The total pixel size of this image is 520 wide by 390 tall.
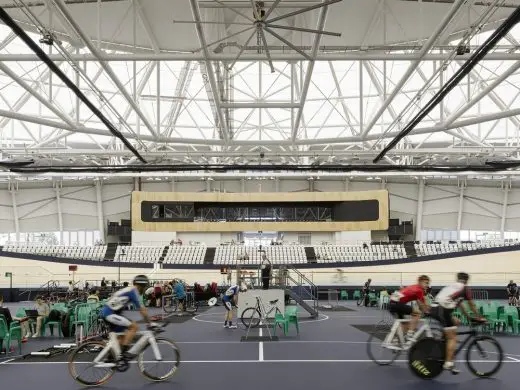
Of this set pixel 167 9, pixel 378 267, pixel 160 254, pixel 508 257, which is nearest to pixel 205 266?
pixel 160 254

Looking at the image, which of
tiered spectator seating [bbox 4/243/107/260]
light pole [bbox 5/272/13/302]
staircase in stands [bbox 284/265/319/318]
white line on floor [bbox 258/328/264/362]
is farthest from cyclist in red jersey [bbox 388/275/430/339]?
tiered spectator seating [bbox 4/243/107/260]

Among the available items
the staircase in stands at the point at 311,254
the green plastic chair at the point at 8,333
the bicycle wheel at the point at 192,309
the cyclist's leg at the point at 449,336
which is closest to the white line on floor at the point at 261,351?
the cyclist's leg at the point at 449,336

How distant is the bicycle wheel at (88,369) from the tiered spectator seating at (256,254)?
3337 cm

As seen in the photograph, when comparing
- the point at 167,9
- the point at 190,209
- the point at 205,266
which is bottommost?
the point at 205,266

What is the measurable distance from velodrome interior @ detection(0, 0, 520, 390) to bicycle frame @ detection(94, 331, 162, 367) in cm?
54

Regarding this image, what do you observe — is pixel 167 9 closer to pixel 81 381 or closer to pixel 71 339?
pixel 71 339

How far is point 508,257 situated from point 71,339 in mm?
31473

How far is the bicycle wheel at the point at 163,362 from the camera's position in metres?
8.92

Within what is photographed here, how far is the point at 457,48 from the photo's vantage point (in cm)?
1620

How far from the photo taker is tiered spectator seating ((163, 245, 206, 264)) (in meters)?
43.8

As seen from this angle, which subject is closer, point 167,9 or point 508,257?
point 167,9

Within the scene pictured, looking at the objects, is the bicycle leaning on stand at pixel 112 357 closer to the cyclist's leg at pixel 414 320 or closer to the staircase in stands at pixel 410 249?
the cyclist's leg at pixel 414 320

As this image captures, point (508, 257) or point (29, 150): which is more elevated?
point (29, 150)

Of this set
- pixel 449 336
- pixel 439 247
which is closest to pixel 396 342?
pixel 449 336
